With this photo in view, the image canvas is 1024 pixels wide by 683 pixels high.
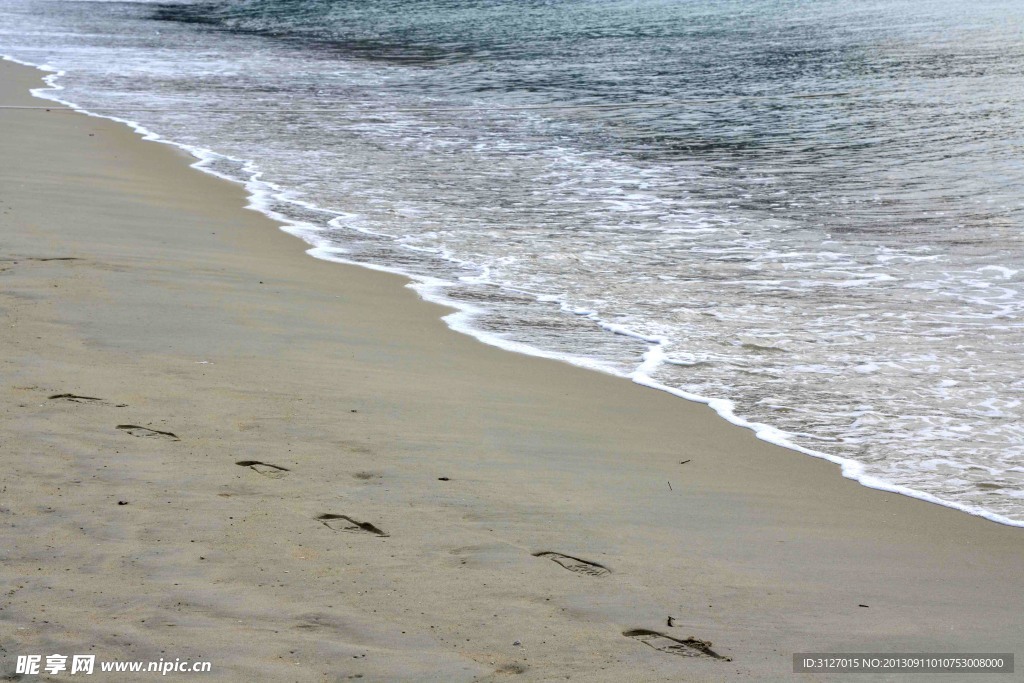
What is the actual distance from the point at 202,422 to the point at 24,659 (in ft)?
4.93

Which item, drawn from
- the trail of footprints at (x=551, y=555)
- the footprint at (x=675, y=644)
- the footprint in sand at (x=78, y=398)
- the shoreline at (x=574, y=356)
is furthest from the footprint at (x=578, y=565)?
the footprint in sand at (x=78, y=398)

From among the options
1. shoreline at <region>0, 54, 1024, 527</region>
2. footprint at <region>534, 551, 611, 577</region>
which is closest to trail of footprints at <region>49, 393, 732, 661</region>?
footprint at <region>534, 551, 611, 577</region>

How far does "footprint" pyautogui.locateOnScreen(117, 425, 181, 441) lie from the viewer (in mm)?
3729

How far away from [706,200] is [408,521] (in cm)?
718

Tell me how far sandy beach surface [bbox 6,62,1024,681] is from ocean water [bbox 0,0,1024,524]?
553mm

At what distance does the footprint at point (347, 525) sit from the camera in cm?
325

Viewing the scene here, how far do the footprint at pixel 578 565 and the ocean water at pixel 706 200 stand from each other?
4.49 feet

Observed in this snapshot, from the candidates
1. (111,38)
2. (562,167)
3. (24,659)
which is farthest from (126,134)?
(111,38)

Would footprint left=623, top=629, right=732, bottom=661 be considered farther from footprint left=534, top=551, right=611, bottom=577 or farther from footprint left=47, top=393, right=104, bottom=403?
footprint left=47, top=393, right=104, bottom=403

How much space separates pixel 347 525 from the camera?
10.7ft

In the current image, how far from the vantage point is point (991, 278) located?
6.88 m

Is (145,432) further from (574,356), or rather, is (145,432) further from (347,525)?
(574,356)

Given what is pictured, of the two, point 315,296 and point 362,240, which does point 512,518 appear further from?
point 362,240

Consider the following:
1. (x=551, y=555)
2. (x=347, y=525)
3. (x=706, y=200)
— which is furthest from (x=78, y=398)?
(x=706, y=200)
